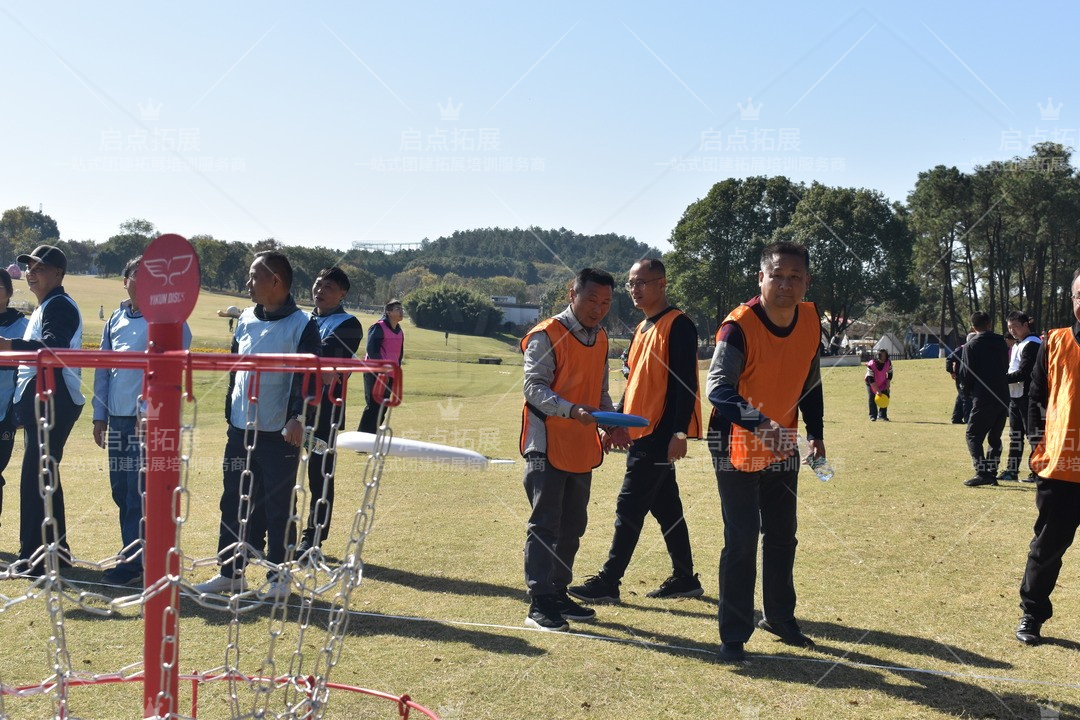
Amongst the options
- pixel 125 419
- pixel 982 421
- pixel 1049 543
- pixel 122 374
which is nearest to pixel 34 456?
pixel 125 419

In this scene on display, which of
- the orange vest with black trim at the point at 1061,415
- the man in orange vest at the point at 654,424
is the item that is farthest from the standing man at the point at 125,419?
the orange vest with black trim at the point at 1061,415

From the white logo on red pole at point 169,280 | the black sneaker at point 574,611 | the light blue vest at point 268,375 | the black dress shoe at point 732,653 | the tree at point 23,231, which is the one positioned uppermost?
the tree at point 23,231

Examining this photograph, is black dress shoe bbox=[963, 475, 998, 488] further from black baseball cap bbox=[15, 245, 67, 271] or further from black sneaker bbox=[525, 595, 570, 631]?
black baseball cap bbox=[15, 245, 67, 271]

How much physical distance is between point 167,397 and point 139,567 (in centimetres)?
432

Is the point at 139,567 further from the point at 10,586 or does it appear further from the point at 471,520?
the point at 471,520

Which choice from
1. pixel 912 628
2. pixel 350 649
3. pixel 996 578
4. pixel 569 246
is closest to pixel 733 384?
pixel 912 628

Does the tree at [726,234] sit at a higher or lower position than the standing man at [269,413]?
higher

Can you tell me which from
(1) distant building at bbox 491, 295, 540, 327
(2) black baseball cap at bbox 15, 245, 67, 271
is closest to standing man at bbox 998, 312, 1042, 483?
(2) black baseball cap at bbox 15, 245, 67, 271

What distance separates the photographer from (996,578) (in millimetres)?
6883

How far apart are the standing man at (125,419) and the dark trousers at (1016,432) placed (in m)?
10.0

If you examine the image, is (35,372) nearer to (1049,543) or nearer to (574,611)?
(574,611)

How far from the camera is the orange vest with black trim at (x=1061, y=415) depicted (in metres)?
5.56

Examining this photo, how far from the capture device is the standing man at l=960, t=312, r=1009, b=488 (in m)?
12.4

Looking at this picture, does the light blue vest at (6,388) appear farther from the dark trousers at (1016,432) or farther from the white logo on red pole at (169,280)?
the dark trousers at (1016,432)
